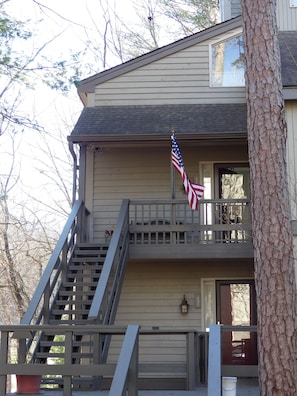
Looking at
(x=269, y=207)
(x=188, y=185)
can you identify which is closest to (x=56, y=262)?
(x=188, y=185)

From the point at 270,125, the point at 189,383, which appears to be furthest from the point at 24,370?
the point at 270,125

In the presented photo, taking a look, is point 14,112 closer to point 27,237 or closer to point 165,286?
point 165,286

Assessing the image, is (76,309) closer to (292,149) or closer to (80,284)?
(80,284)

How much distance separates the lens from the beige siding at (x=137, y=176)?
12.1 m

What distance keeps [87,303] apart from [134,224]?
2192 mm

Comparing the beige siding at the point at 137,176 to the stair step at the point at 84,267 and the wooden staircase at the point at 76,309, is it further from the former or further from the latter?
the stair step at the point at 84,267

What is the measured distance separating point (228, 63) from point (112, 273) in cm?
562

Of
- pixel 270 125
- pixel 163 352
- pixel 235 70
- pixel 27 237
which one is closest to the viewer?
pixel 270 125

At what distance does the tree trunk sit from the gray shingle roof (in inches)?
168

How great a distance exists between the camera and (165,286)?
1184 cm

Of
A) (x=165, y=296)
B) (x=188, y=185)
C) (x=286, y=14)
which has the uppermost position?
(x=286, y=14)

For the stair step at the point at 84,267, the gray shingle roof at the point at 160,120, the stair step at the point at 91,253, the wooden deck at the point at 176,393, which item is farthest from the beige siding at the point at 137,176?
the wooden deck at the point at 176,393

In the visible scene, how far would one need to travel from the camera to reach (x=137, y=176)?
12.2 m

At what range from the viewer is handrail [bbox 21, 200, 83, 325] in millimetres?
7955
